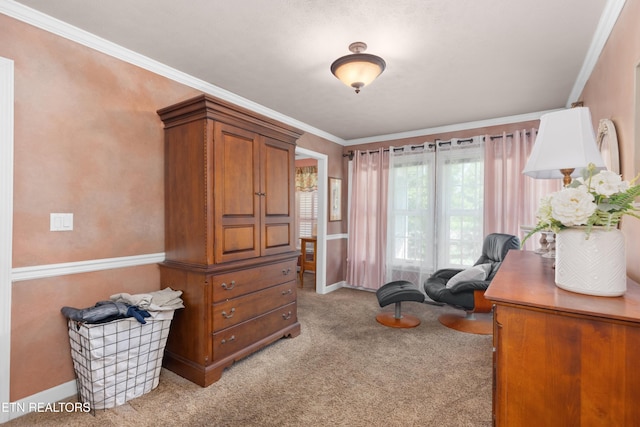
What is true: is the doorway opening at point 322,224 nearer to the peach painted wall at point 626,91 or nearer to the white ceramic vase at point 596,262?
the peach painted wall at point 626,91

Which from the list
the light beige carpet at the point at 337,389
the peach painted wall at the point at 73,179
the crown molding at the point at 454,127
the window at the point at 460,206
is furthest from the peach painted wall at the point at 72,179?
the window at the point at 460,206

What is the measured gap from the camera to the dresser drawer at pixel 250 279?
2.36 metres

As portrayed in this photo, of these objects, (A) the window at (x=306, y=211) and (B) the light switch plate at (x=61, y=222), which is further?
(A) the window at (x=306, y=211)

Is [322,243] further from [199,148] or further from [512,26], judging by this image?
[512,26]

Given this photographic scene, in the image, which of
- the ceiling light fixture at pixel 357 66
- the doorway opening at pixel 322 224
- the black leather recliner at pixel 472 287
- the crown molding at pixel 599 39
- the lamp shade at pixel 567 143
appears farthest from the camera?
the doorway opening at pixel 322 224

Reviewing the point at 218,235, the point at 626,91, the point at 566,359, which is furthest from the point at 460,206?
the point at 566,359

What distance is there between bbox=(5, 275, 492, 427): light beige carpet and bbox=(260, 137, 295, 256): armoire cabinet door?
96 cm

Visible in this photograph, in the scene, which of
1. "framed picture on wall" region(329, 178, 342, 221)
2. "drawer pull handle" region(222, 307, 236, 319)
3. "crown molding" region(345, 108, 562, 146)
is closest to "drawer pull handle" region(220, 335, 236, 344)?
→ "drawer pull handle" region(222, 307, 236, 319)

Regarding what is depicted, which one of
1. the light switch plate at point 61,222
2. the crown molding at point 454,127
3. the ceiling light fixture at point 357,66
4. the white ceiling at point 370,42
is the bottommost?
the light switch plate at point 61,222

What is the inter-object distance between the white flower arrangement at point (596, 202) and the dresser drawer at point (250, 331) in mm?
2244

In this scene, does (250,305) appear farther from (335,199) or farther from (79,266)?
(335,199)

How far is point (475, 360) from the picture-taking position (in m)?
2.64

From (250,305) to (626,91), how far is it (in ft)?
9.37

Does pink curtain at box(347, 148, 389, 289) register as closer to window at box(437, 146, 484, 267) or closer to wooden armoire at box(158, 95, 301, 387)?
window at box(437, 146, 484, 267)
